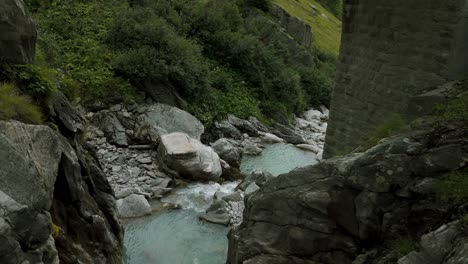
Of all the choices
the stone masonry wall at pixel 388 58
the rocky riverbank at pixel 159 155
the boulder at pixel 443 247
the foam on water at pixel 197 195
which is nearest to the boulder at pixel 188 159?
the rocky riverbank at pixel 159 155

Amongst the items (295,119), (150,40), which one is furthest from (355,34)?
(295,119)

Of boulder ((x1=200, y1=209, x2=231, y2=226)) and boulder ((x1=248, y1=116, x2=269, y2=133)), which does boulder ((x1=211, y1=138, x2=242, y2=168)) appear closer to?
boulder ((x1=248, y1=116, x2=269, y2=133))

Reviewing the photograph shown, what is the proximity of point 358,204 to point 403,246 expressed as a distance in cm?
81

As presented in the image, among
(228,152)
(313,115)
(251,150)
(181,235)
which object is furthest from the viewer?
(313,115)

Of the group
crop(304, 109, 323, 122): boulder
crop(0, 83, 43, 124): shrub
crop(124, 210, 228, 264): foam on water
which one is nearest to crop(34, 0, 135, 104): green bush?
crop(124, 210, 228, 264): foam on water

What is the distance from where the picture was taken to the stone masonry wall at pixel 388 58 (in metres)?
7.32

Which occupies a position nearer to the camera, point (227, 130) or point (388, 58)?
point (388, 58)

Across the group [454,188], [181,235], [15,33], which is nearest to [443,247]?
[454,188]

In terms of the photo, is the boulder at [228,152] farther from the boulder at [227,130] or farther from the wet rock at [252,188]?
the wet rock at [252,188]

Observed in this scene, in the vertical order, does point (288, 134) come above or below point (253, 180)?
below

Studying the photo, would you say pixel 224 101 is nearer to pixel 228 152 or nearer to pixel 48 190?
pixel 228 152

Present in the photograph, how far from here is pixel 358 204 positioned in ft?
18.4

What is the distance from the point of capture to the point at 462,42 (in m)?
7.25

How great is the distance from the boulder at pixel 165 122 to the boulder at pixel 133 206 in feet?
12.1
